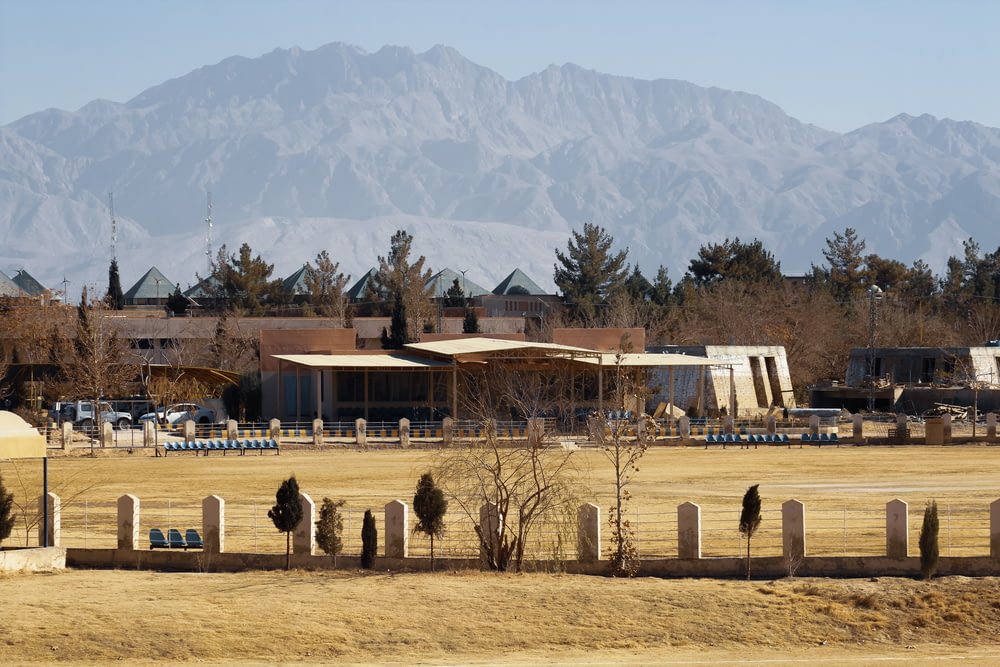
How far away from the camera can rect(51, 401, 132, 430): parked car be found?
2382 inches

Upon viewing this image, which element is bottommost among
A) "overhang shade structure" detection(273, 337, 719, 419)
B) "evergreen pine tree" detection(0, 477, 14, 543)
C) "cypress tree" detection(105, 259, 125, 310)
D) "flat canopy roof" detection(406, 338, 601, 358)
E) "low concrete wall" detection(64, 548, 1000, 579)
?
"low concrete wall" detection(64, 548, 1000, 579)

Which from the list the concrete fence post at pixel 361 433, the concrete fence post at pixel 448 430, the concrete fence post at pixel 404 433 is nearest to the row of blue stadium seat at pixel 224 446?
the concrete fence post at pixel 361 433

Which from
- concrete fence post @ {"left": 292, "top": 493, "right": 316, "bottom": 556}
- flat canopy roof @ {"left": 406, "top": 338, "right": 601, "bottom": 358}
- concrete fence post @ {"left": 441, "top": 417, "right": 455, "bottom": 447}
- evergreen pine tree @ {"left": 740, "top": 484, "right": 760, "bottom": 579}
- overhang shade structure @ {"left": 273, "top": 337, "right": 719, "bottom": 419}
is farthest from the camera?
overhang shade structure @ {"left": 273, "top": 337, "right": 719, "bottom": 419}

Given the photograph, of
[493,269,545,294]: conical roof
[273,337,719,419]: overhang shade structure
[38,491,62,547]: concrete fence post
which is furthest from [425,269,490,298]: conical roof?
[38,491,62,547]: concrete fence post

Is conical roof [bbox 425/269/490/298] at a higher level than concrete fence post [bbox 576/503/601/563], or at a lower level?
higher

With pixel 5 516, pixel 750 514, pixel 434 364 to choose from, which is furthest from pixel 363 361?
pixel 750 514

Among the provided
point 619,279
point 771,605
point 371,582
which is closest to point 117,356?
point 371,582

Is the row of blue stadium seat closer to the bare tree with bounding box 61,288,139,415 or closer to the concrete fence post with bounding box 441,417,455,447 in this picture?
the concrete fence post with bounding box 441,417,455,447

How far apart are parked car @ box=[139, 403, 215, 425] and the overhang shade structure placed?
3783mm

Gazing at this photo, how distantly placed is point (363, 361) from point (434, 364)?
11.0ft

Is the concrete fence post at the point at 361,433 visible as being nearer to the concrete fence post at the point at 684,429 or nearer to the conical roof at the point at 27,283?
the concrete fence post at the point at 684,429

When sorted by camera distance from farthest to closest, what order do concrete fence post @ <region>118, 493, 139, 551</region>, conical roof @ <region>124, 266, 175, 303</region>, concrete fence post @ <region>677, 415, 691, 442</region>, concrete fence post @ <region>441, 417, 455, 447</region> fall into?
1. conical roof @ <region>124, 266, 175, 303</region>
2. concrete fence post @ <region>677, 415, 691, 442</region>
3. concrete fence post @ <region>441, 417, 455, 447</region>
4. concrete fence post @ <region>118, 493, 139, 551</region>

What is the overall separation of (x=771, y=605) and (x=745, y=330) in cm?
7496

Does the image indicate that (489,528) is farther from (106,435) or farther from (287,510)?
(106,435)
